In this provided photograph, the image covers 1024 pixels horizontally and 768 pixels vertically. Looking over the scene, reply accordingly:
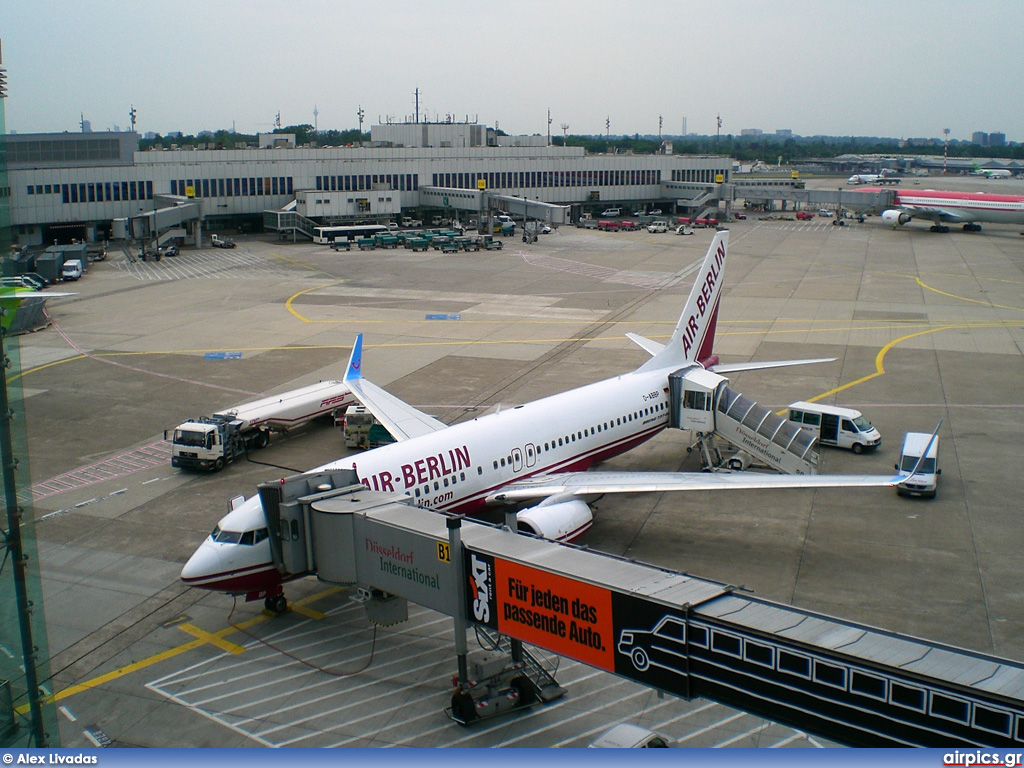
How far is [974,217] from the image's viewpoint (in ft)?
437

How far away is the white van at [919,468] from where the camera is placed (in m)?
36.7

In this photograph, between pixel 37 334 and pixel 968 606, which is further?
pixel 37 334

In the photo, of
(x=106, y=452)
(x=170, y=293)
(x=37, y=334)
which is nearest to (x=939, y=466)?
(x=106, y=452)

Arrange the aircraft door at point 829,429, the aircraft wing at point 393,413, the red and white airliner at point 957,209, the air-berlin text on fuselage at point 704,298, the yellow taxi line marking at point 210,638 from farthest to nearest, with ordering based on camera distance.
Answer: the red and white airliner at point 957,209 → the aircraft door at point 829,429 → the air-berlin text on fuselage at point 704,298 → the aircraft wing at point 393,413 → the yellow taxi line marking at point 210,638

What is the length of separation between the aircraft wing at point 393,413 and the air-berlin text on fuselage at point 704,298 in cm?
1251

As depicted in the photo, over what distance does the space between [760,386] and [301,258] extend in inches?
2876

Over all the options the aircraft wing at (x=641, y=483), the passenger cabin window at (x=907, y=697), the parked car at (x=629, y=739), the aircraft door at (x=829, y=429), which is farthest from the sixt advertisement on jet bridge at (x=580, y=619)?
the aircraft door at (x=829, y=429)

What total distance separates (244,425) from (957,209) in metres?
124

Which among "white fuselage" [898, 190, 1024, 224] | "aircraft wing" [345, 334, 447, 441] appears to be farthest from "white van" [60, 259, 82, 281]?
"white fuselage" [898, 190, 1024, 224]

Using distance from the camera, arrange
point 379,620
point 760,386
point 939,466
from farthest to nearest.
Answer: point 760,386 < point 939,466 < point 379,620

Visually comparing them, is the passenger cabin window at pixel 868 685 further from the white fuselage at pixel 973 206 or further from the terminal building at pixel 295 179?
the white fuselage at pixel 973 206

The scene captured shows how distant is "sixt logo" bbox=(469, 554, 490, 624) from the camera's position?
20984 mm

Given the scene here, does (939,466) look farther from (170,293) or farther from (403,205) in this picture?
(403,205)

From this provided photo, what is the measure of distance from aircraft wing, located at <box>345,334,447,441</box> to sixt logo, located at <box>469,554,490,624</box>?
1537 cm
